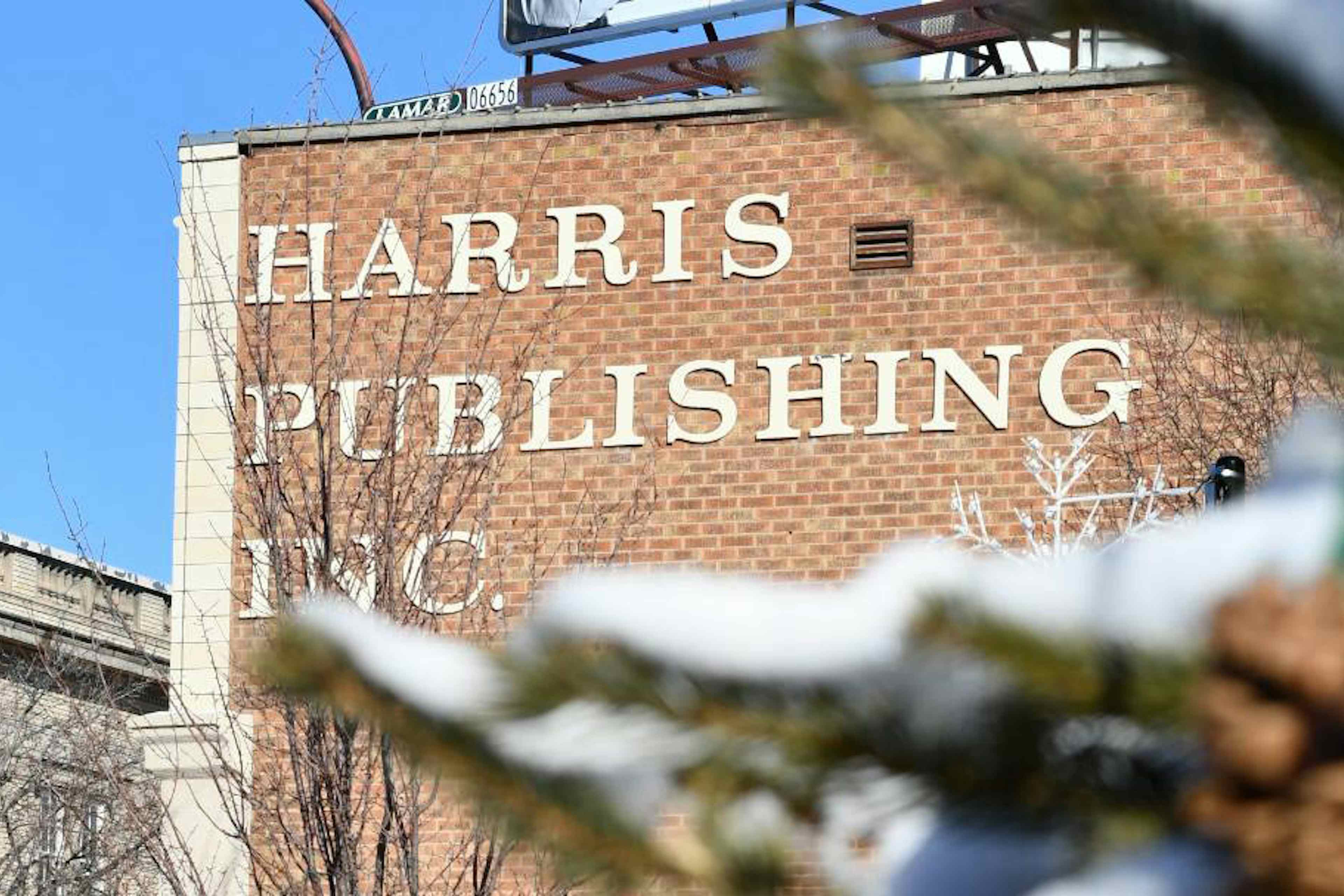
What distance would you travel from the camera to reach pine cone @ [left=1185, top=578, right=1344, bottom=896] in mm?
1051

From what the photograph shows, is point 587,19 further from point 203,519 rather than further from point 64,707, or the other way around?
point 64,707

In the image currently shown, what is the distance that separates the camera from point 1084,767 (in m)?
1.21

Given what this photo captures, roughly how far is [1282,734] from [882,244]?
50.9 feet

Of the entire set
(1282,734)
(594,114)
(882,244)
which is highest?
(594,114)

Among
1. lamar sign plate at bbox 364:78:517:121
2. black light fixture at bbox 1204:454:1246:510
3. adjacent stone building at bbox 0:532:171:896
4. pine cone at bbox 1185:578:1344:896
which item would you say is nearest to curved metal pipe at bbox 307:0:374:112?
lamar sign plate at bbox 364:78:517:121

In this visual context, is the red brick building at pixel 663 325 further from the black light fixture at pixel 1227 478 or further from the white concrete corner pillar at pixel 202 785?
the black light fixture at pixel 1227 478

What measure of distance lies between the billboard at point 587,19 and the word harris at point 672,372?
320 cm

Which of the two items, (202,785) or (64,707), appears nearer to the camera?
(202,785)

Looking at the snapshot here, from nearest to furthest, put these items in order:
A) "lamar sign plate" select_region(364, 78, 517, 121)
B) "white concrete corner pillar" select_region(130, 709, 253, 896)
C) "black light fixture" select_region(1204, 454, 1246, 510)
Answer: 1. "black light fixture" select_region(1204, 454, 1246, 510)
2. "white concrete corner pillar" select_region(130, 709, 253, 896)
3. "lamar sign plate" select_region(364, 78, 517, 121)

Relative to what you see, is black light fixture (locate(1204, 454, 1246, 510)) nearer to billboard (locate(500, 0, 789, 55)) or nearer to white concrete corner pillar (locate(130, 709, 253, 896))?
white concrete corner pillar (locate(130, 709, 253, 896))

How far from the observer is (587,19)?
19.9m

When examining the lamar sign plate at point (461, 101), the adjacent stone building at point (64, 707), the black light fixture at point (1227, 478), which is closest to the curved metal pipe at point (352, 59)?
the lamar sign plate at point (461, 101)

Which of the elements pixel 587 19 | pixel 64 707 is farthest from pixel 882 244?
pixel 64 707

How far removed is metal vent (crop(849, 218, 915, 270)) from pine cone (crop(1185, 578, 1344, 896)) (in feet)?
50.5
